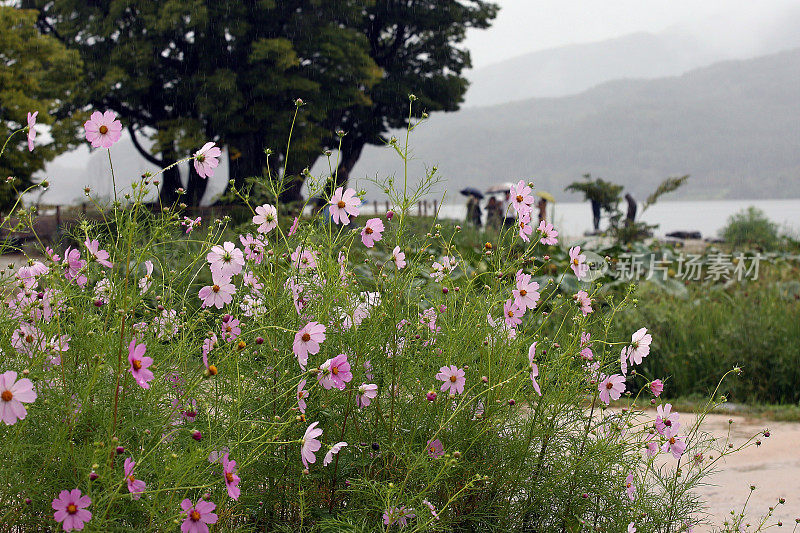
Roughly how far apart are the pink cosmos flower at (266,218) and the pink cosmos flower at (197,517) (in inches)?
32.2

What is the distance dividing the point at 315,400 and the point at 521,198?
972 mm

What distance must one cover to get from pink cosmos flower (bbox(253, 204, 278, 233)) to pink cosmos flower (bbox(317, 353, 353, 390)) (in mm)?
533

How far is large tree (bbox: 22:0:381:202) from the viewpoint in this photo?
61.5ft

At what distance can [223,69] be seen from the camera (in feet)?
Result: 61.5

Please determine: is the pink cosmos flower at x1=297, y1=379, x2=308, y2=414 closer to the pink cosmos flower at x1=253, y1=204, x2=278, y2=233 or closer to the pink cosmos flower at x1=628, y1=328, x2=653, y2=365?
the pink cosmos flower at x1=253, y1=204, x2=278, y2=233

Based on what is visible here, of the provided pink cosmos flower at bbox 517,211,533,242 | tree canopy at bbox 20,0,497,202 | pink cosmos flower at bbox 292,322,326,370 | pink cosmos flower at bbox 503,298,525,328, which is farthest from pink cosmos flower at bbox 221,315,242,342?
tree canopy at bbox 20,0,497,202

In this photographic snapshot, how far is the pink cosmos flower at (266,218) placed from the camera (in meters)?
2.06

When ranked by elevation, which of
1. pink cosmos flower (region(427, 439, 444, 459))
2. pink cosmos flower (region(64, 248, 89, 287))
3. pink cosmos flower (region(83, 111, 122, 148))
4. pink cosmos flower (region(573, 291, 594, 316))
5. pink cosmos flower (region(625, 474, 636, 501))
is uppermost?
pink cosmos flower (region(83, 111, 122, 148))

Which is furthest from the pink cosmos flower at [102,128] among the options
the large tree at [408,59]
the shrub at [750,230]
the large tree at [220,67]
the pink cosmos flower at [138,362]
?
the large tree at [408,59]

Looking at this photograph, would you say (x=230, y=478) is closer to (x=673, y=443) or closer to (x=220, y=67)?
(x=673, y=443)

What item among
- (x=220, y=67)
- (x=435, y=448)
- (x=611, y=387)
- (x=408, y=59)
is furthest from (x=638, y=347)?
(x=408, y=59)

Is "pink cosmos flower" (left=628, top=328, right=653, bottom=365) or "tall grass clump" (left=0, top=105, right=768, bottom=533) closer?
"tall grass clump" (left=0, top=105, right=768, bottom=533)

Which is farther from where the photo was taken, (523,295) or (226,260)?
(523,295)

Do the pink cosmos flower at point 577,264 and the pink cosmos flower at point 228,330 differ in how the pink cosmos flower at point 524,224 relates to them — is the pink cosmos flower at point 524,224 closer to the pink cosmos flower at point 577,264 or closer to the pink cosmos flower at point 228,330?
the pink cosmos flower at point 577,264
